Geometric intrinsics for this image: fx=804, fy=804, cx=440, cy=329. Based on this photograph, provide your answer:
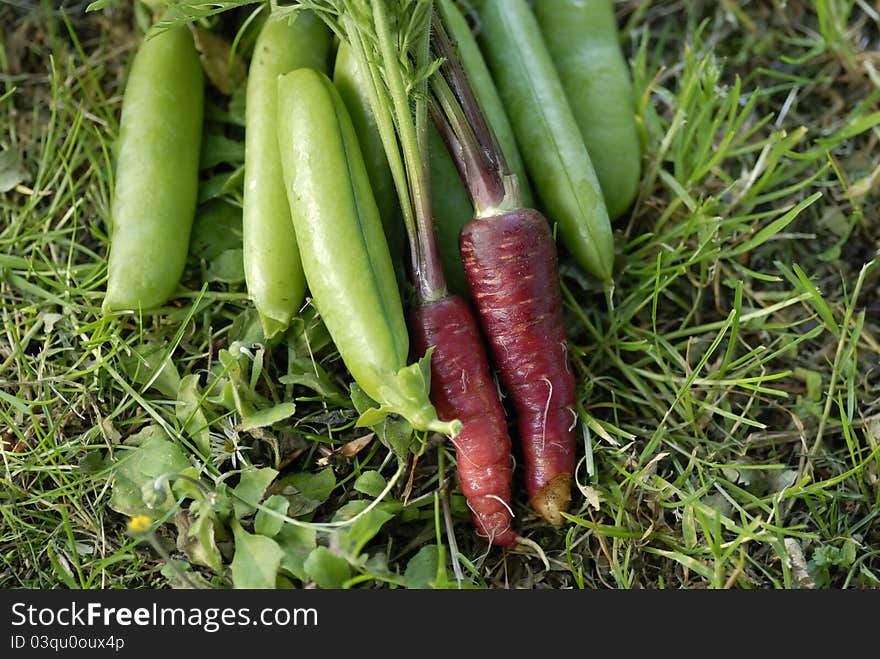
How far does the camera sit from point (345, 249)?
1753 mm

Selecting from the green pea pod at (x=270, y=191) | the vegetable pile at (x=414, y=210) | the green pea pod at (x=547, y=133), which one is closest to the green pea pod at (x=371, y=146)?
the vegetable pile at (x=414, y=210)

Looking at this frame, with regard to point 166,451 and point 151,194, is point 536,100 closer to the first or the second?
point 151,194

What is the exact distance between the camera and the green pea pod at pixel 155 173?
6.45 feet

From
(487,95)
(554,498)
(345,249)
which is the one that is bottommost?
(554,498)

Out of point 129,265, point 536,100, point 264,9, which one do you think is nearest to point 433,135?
point 536,100

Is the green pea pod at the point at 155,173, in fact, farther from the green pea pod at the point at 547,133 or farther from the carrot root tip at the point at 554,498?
the carrot root tip at the point at 554,498

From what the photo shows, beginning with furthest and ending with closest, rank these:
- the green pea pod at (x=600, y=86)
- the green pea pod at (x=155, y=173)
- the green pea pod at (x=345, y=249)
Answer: the green pea pod at (x=600, y=86)
the green pea pod at (x=155, y=173)
the green pea pod at (x=345, y=249)

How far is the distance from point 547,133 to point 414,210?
460mm

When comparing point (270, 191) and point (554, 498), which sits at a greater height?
point (270, 191)

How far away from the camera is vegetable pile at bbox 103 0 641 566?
1756 mm

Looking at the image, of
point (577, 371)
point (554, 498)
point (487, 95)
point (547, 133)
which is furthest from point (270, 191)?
point (554, 498)

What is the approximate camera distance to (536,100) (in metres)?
2.09

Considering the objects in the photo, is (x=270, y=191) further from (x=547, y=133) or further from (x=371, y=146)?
(x=547, y=133)

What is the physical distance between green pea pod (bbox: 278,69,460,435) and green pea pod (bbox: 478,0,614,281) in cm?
47
